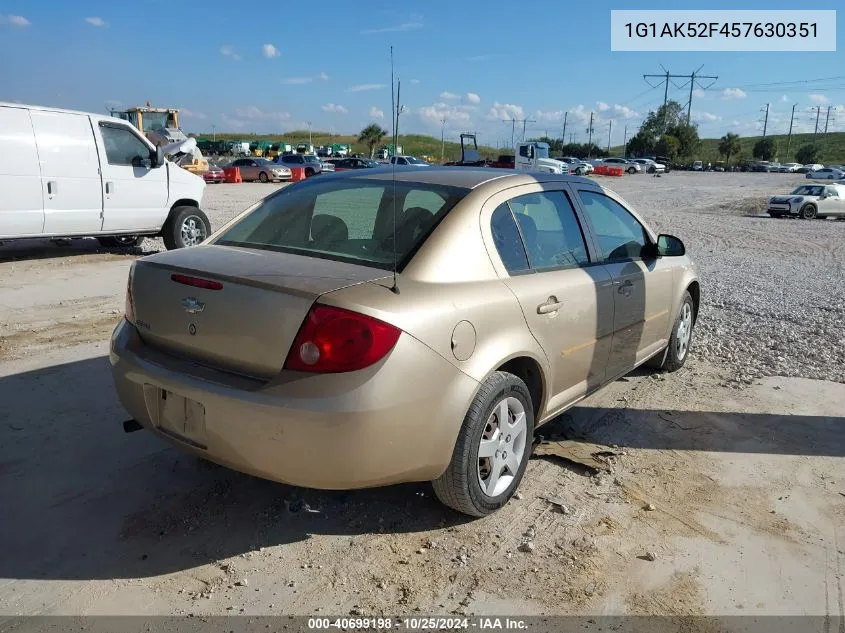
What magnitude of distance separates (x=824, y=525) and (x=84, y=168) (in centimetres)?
920

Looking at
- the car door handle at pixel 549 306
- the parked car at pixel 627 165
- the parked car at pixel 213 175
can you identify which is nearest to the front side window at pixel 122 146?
the car door handle at pixel 549 306

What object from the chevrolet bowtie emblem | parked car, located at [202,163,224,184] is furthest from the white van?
parked car, located at [202,163,224,184]

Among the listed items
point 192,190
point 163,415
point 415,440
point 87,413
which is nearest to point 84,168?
point 192,190

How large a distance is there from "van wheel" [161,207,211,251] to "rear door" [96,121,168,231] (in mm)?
174

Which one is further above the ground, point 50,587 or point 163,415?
point 163,415

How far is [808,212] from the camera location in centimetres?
2358

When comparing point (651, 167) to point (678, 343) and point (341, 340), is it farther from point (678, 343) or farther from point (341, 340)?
point (341, 340)

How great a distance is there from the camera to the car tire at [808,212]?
2350 centimetres

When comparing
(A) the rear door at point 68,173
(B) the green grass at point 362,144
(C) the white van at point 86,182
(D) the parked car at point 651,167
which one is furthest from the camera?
(B) the green grass at point 362,144

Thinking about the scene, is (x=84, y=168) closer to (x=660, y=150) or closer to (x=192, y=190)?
(x=192, y=190)

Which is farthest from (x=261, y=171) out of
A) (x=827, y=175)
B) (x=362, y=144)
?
(x=362, y=144)

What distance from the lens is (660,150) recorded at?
99562mm

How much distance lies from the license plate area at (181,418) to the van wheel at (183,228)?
7.67 m

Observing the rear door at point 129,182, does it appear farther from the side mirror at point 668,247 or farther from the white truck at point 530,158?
the white truck at point 530,158
